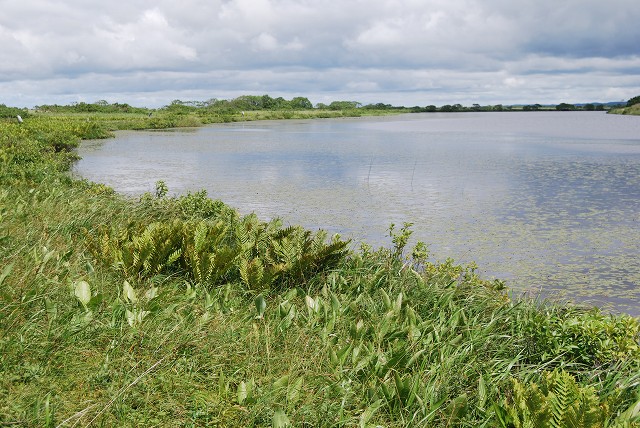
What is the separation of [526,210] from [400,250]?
5.37 meters

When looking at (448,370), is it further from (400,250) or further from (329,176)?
(329,176)

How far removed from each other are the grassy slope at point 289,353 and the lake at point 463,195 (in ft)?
5.66

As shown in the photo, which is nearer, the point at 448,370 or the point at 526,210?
the point at 448,370

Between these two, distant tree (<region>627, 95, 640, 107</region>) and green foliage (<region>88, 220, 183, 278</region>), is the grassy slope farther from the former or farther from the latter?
distant tree (<region>627, 95, 640, 107</region>)

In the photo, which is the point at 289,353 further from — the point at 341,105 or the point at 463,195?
the point at 341,105

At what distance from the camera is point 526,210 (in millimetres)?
10852

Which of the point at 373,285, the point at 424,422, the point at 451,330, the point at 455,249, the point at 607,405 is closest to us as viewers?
the point at 607,405

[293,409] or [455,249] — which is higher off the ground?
[293,409]

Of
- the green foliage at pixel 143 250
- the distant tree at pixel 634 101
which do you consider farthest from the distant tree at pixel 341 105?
the green foliage at pixel 143 250

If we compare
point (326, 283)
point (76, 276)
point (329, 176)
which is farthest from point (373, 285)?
point (329, 176)

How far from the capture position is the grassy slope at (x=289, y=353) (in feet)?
10.1

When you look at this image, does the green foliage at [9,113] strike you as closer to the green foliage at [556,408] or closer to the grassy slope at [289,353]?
the grassy slope at [289,353]

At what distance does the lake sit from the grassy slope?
67.9 inches

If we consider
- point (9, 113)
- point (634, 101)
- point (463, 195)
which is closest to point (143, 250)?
point (463, 195)
